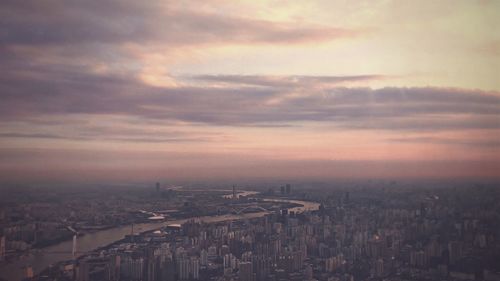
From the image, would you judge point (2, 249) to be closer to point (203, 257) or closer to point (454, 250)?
point (203, 257)

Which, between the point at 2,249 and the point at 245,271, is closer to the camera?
the point at 2,249

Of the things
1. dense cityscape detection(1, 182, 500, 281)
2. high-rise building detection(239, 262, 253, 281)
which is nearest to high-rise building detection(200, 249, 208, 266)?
dense cityscape detection(1, 182, 500, 281)

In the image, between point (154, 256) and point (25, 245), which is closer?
point (25, 245)

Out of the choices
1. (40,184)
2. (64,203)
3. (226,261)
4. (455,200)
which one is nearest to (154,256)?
(226,261)

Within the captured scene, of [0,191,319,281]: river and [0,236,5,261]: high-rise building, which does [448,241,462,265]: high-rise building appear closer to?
[0,191,319,281]: river

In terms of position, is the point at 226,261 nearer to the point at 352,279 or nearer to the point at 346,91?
the point at 352,279

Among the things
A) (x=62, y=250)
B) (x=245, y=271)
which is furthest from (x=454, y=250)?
(x=62, y=250)

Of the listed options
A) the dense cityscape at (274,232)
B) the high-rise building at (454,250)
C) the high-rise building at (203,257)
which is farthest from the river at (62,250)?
the high-rise building at (454,250)

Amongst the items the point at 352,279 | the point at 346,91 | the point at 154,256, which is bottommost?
the point at 352,279
